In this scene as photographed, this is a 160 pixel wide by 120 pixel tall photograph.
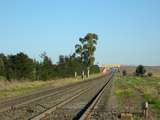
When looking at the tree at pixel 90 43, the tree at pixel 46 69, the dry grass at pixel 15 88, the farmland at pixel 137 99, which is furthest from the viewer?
the tree at pixel 90 43

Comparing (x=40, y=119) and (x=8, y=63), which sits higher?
(x=8, y=63)

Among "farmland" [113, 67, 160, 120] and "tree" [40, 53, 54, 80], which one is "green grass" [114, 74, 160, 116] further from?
"tree" [40, 53, 54, 80]

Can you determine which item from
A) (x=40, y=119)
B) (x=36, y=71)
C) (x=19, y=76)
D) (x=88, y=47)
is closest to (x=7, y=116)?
(x=40, y=119)

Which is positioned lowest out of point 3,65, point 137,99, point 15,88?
point 137,99

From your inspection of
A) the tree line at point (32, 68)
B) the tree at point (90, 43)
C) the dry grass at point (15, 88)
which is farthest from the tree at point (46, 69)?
the tree at point (90, 43)

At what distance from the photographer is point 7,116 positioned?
704 inches

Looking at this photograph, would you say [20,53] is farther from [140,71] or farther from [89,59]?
[140,71]

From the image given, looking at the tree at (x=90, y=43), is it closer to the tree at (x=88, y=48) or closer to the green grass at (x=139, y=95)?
the tree at (x=88, y=48)

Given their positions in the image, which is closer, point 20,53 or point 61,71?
point 20,53

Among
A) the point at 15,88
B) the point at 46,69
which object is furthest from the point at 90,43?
the point at 15,88

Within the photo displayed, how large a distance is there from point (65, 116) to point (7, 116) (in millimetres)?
2294

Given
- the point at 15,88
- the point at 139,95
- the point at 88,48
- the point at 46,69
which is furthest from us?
the point at 88,48

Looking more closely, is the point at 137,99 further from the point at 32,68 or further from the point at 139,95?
the point at 32,68

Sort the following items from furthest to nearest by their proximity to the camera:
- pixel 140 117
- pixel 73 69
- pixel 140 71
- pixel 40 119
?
pixel 140 71, pixel 73 69, pixel 140 117, pixel 40 119
